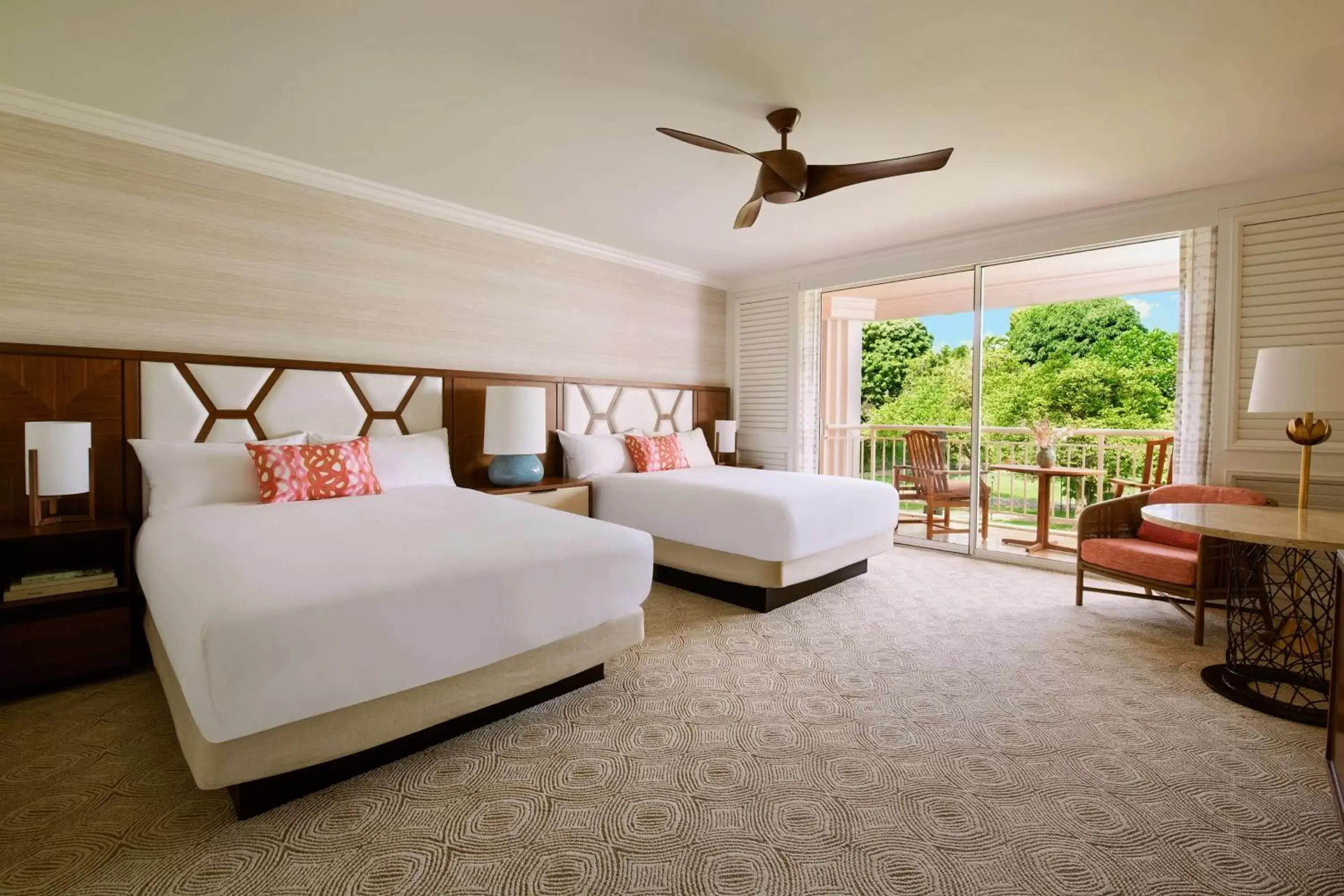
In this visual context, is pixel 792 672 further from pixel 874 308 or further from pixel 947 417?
pixel 947 417

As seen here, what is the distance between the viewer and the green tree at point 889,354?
9992 millimetres

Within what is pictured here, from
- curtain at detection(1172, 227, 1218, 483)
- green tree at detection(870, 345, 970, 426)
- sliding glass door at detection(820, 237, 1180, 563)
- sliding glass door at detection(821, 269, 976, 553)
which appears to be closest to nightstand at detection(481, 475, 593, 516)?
sliding glass door at detection(820, 237, 1180, 563)

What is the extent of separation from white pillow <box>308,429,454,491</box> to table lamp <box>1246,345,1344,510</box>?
14.2 feet

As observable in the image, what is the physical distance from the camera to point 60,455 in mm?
2451

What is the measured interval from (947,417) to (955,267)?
5451mm

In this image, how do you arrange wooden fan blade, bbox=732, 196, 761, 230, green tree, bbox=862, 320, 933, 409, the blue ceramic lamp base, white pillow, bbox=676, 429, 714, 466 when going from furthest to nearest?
green tree, bbox=862, 320, 933, 409 < white pillow, bbox=676, 429, 714, 466 < the blue ceramic lamp base < wooden fan blade, bbox=732, 196, 761, 230

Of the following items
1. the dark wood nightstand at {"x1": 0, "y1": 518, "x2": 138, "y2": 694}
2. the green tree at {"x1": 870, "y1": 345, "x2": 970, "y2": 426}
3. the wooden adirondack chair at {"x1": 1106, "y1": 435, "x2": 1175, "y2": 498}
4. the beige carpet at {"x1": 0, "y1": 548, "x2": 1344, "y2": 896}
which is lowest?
the beige carpet at {"x1": 0, "y1": 548, "x2": 1344, "y2": 896}

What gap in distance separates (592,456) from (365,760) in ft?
9.47

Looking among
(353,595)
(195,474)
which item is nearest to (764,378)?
(195,474)

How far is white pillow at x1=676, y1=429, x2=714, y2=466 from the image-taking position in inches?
203

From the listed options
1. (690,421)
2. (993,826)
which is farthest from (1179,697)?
(690,421)

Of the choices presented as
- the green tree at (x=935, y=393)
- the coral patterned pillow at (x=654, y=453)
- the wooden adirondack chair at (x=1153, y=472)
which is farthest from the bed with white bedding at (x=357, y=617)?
the green tree at (x=935, y=393)

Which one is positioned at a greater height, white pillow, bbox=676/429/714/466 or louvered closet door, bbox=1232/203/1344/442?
louvered closet door, bbox=1232/203/1344/442

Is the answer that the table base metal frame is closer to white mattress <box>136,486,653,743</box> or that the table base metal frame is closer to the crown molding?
white mattress <box>136,486,653,743</box>
